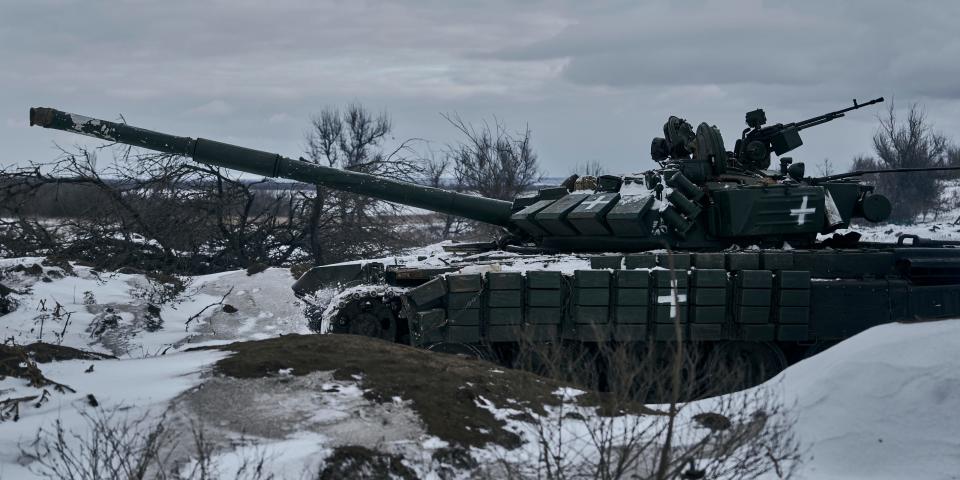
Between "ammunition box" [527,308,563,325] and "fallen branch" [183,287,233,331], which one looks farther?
"fallen branch" [183,287,233,331]

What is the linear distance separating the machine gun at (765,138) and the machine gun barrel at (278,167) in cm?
302

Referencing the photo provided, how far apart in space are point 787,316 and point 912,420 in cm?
357

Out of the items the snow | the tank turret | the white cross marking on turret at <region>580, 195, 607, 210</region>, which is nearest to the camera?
the snow

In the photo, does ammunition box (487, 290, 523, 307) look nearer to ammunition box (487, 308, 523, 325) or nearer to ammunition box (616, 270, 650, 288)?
ammunition box (487, 308, 523, 325)

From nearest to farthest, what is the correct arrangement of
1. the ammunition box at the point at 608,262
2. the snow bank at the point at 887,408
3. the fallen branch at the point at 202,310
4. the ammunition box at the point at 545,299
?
the snow bank at the point at 887,408 → the ammunition box at the point at 545,299 → the ammunition box at the point at 608,262 → the fallen branch at the point at 202,310

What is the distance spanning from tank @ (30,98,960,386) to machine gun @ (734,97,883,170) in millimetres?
542

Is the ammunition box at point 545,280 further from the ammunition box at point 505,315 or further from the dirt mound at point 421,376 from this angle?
the dirt mound at point 421,376

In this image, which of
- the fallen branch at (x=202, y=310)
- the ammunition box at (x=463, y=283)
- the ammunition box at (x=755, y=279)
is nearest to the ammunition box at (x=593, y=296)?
the ammunition box at (x=463, y=283)

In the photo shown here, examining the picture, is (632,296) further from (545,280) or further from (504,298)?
(504,298)

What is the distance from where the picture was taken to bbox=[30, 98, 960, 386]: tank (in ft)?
34.8

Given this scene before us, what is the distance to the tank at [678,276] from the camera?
1062 centimetres

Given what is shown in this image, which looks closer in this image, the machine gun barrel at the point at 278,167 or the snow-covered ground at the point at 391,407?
the snow-covered ground at the point at 391,407

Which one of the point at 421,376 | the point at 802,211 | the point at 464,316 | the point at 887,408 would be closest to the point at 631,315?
the point at 464,316

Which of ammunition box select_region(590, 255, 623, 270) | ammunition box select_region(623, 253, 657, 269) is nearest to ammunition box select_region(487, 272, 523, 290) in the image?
ammunition box select_region(590, 255, 623, 270)
